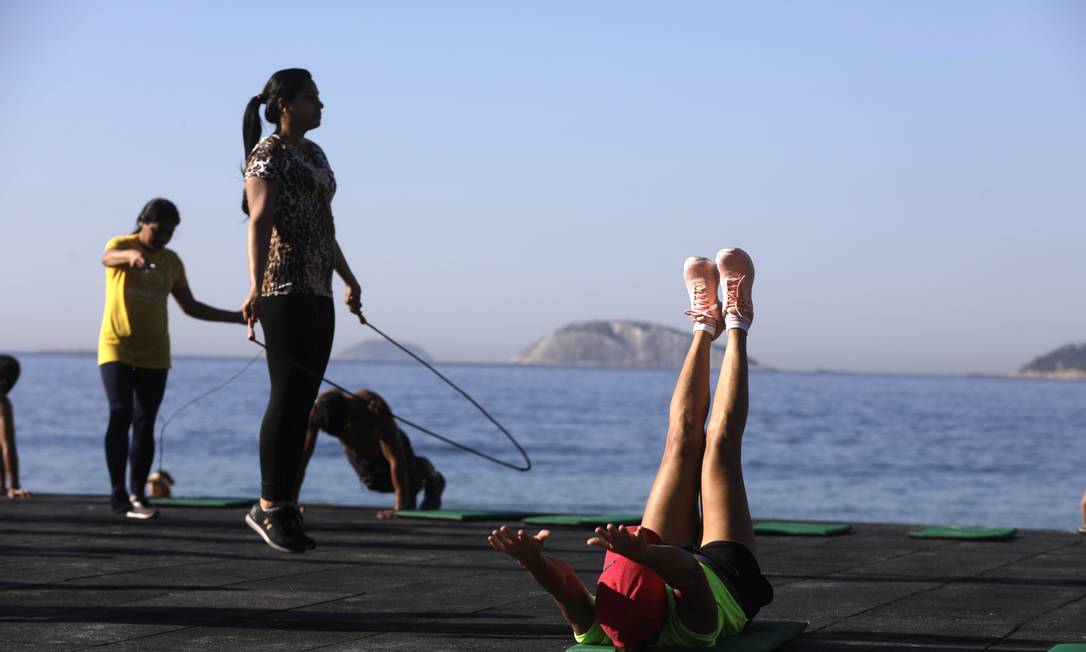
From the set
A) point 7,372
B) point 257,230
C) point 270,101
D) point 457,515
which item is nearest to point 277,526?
point 257,230

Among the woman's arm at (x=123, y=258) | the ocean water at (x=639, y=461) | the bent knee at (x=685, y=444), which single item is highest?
the woman's arm at (x=123, y=258)

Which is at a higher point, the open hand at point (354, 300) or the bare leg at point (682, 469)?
the open hand at point (354, 300)

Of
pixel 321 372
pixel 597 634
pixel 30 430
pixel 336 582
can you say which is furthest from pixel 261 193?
pixel 30 430

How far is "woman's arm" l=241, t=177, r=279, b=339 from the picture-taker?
16.2ft

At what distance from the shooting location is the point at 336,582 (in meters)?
4.82

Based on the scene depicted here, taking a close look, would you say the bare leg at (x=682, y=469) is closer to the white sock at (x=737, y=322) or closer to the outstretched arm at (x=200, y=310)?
the white sock at (x=737, y=322)

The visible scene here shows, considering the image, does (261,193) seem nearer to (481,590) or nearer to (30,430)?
(481,590)

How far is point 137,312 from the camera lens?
7.03 meters

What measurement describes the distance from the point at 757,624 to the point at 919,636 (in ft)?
1.62

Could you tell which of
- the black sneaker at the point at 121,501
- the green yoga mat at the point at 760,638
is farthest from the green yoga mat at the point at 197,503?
the green yoga mat at the point at 760,638

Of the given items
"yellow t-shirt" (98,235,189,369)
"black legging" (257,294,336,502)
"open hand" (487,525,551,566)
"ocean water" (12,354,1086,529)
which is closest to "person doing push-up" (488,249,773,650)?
"open hand" (487,525,551,566)

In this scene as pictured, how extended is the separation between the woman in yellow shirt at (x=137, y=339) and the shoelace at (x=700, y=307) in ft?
11.2

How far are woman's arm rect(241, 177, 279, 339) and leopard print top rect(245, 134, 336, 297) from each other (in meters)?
0.04

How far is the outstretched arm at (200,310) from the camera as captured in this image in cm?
676
